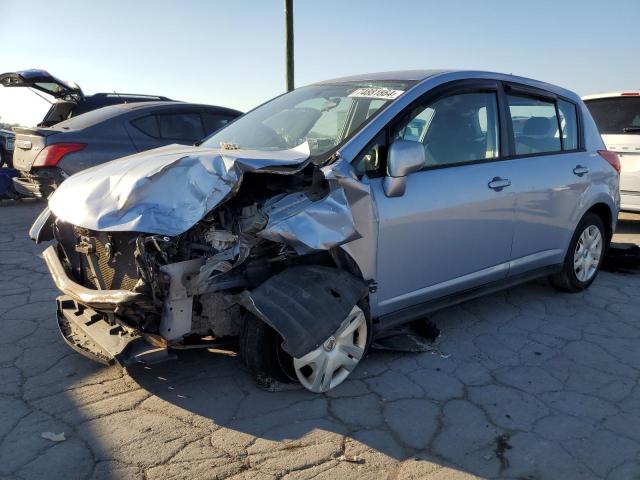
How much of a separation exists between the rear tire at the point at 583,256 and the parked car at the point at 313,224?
0.56 meters

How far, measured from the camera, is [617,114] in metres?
7.38

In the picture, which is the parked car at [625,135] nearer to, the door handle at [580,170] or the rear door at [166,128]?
the door handle at [580,170]

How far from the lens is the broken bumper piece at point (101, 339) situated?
2.67m

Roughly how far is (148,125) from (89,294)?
4744 mm

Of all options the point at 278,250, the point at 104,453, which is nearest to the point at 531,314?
the point at 278,250

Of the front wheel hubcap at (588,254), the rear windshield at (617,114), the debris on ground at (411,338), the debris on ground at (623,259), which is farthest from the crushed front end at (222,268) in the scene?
the rear windshield at (617,114)

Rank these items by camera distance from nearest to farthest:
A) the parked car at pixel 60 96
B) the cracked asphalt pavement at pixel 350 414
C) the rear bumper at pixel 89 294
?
the cracked asphalt pavement at pixel 350 414, the rear bumper at pixel 89 294, the parked car at pixel 60 96

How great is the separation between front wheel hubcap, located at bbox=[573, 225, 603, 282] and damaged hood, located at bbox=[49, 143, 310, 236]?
3.07 metres

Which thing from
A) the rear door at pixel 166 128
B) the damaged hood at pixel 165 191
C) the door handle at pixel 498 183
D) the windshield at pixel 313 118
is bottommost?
the rear door at pixel 166 128

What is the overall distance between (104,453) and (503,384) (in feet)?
7.19

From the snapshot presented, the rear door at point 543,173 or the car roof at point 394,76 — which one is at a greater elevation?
the car roof at point 394,76

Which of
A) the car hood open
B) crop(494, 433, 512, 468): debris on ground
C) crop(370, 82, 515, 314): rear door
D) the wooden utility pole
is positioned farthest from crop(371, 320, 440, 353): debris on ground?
the wooden utility pole

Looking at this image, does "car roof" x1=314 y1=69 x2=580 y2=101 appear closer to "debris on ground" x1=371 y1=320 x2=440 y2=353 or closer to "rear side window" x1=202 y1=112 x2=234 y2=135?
"debris on ground" x1=371 y1=320 x2=440 y2=353

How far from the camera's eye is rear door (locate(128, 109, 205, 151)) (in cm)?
692
